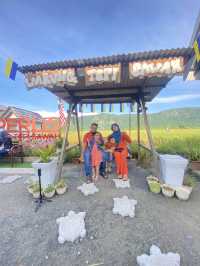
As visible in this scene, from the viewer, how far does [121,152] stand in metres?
3.89

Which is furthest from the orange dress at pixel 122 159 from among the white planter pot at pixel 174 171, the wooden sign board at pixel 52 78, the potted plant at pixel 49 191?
the wooden sign board at pixel 52 78

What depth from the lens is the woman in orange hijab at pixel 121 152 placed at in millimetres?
3826

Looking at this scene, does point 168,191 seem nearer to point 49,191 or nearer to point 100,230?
point 100,230

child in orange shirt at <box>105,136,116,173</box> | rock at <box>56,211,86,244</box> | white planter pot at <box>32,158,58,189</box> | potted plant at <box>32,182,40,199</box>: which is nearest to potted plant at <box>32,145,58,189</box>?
white planter pot at <box>32,158,58,189</box>

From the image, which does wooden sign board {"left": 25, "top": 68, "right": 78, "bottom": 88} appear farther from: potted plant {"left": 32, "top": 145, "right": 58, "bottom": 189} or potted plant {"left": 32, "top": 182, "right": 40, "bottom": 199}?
potted plant {"left": 32, "top": 182, "right": 40, "bottom": 199}

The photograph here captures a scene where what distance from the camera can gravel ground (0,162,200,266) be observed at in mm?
1633

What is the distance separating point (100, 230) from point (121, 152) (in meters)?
2.10

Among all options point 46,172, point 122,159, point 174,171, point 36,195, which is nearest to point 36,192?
point 36,195

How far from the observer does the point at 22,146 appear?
259 inches

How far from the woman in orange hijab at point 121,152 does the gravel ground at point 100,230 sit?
0.75 metres

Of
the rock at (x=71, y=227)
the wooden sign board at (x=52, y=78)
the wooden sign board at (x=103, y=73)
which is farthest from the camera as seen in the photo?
the wooden sign board at (x=52, y=78)

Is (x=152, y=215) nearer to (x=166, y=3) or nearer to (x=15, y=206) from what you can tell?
(x=15, y=206)

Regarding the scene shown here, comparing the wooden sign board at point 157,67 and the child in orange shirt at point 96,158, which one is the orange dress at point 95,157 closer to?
the child in orange shirt at point 96,158

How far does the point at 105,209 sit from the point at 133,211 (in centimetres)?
46
